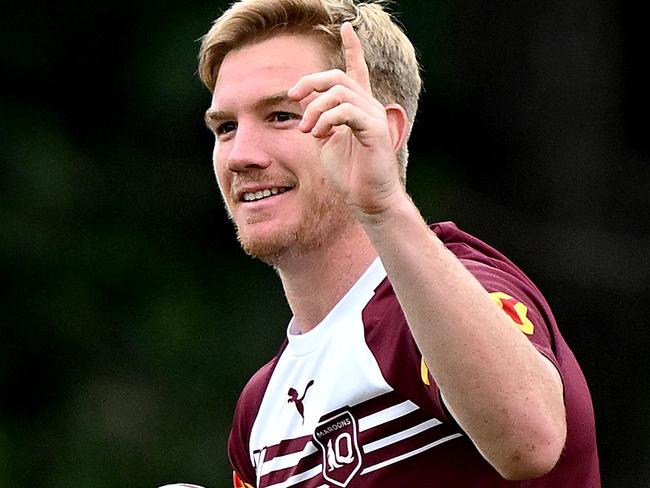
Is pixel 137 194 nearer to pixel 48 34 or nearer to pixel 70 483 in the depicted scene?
pixel 48 34

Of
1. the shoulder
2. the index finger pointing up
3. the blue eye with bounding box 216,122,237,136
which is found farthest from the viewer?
the shoulder

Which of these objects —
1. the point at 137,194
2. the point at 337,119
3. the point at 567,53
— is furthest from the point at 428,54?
the point at 337,119

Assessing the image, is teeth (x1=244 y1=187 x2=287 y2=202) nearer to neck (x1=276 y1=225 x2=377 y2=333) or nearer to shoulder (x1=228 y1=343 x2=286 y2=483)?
neck (x1=276 y1=225 x2=377 y2=333)

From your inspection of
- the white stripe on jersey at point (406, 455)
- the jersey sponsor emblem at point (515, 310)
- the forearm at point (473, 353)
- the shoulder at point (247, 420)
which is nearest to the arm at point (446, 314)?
the forearm at point (473, 353)

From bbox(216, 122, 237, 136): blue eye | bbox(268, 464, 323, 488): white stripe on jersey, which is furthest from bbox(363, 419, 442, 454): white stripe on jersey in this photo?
bbox(216, 122, 237, 136): blue eye

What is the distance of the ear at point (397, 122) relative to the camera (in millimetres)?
3758

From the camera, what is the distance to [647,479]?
29.0 ft

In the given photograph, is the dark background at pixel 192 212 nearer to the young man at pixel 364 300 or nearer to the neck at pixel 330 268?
the young man at pixel 364 300

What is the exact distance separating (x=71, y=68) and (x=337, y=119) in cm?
738

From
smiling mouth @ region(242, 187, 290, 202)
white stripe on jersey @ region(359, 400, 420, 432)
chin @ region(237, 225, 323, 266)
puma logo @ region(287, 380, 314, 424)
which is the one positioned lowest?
puma logo @ region(287, 380, 314, 424)

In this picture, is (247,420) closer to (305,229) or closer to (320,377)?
(320,377)

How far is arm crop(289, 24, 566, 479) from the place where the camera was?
2844 mm

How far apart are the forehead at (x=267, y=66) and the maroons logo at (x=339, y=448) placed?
706 mm

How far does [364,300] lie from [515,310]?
63 cm
